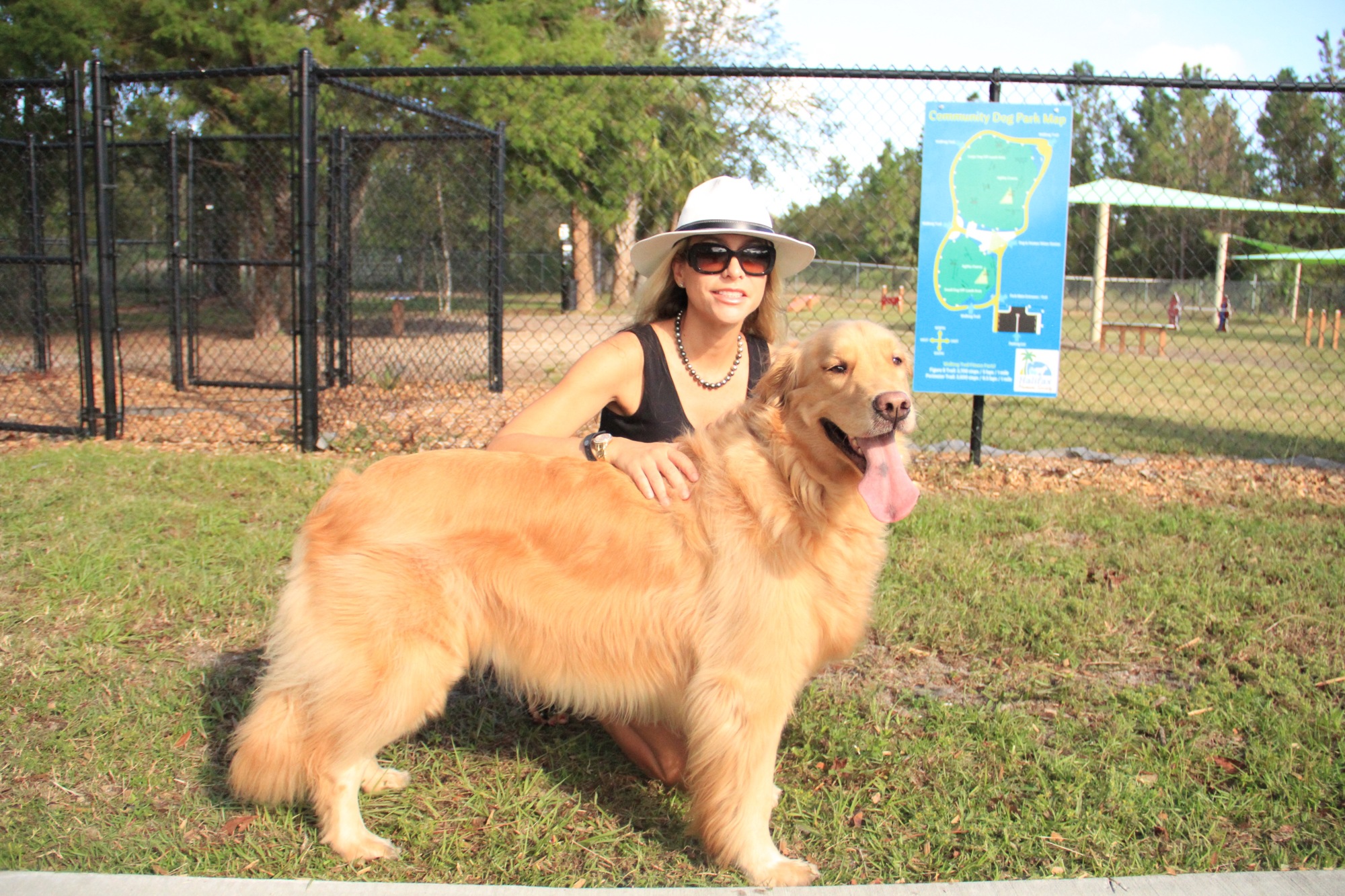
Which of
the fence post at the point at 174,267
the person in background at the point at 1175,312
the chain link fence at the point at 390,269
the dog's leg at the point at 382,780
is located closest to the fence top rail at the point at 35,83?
the chain link fence at the point at 390,269

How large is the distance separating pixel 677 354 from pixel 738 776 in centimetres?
159

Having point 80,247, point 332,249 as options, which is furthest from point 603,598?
point 332,249

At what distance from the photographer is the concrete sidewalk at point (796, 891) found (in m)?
2.13

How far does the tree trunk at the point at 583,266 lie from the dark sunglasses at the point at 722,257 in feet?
48.6

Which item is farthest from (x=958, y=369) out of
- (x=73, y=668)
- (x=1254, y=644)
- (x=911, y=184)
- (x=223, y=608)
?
(x=911, y=184)

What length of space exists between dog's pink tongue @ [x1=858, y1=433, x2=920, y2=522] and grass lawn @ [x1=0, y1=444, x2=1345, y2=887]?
100 cm

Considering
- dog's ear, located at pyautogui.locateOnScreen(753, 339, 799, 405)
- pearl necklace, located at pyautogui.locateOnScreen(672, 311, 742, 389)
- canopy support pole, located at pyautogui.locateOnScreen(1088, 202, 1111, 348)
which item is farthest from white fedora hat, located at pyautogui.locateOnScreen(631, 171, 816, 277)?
canopy support pole, located at pyautogui.locateOnScreen(1088, 202, 1111, 348)

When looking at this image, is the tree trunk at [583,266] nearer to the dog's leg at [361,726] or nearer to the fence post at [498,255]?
the fence post at [498,255]

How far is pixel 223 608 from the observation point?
398cm

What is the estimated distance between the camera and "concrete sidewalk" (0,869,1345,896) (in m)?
2.13

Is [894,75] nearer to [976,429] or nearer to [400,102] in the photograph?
[976,429]

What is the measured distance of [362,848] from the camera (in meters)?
2.51

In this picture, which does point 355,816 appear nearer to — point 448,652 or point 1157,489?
point 448,652

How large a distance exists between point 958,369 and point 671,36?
30.2 meters
